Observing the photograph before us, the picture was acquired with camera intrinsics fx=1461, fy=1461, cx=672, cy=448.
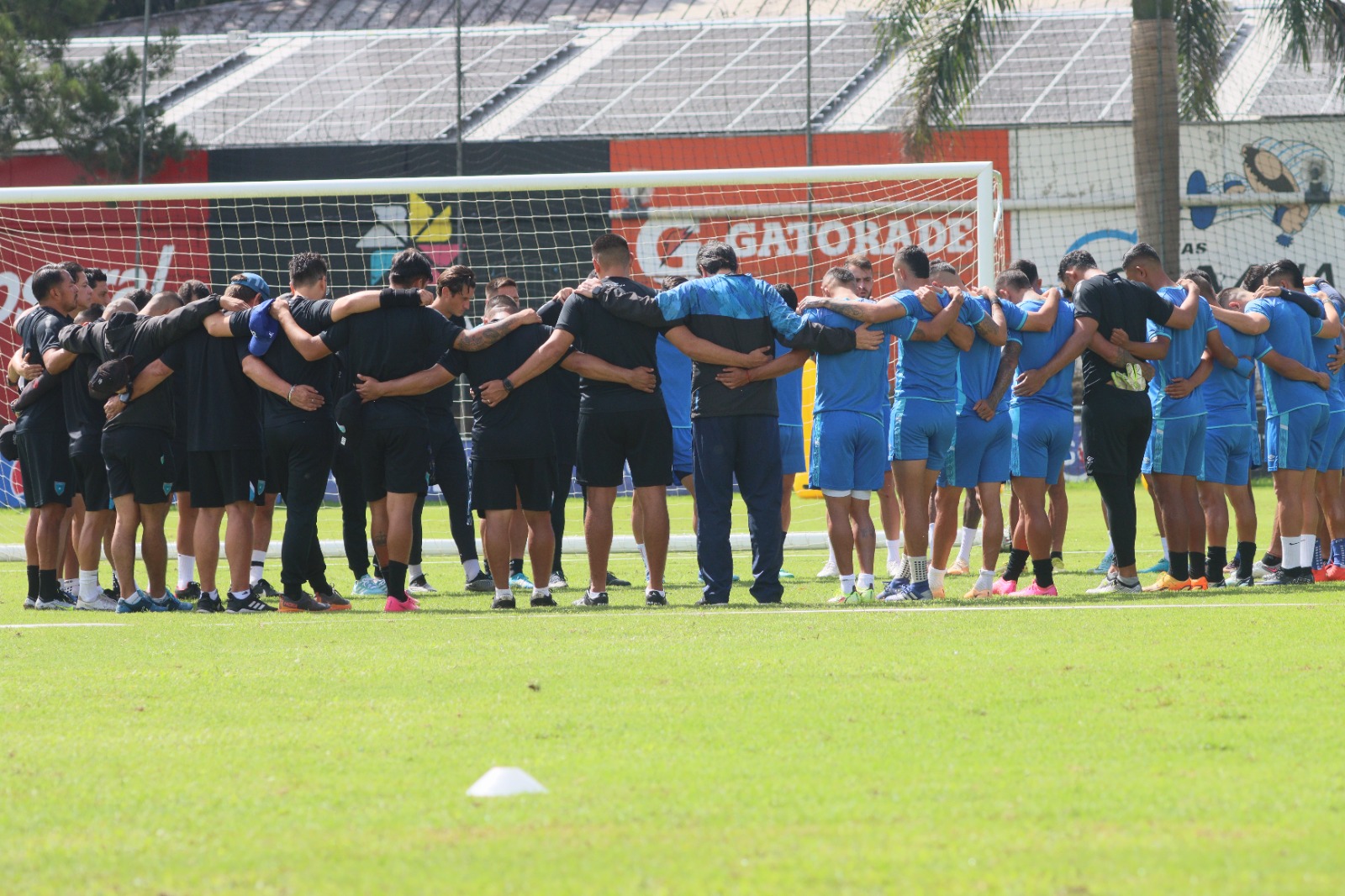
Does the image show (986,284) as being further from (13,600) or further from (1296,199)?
(1296,199)

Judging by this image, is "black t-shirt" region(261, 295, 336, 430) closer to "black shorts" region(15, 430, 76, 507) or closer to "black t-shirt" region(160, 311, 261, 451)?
"black t-shirt" region(160, 311, 261, 451)

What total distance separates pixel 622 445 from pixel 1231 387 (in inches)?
158

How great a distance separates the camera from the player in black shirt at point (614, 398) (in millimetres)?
8648

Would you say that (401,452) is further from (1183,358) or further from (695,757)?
(1183,358)

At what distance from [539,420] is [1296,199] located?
21881mm

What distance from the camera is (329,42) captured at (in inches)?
1324

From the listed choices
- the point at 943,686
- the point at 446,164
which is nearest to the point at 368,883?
the point at 943,686

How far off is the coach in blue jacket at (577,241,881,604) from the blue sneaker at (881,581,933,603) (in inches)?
29.0

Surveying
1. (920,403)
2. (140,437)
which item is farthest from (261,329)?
(920,403)

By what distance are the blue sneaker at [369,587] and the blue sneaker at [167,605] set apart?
4.73 feet

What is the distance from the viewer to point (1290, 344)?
945 centimetres

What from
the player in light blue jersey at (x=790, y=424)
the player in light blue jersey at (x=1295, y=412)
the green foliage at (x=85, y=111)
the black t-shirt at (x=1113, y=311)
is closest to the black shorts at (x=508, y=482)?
the player in light blue jersey at (x=790, y=424)

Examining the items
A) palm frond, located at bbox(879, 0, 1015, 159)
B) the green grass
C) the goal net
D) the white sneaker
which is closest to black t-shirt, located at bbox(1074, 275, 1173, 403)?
the green grass

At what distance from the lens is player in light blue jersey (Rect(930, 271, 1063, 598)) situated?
354 inches
